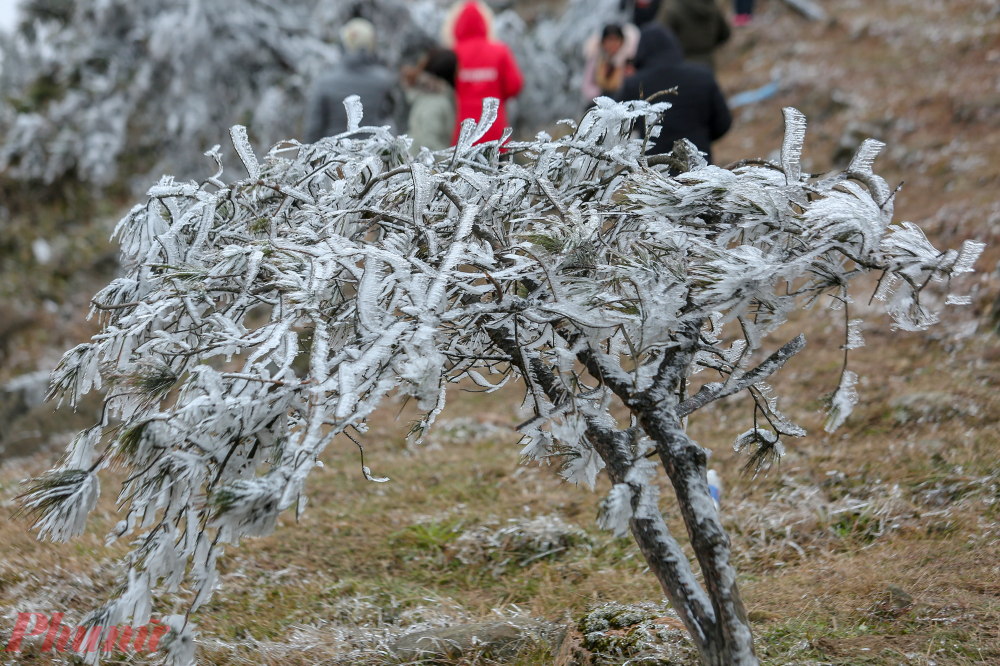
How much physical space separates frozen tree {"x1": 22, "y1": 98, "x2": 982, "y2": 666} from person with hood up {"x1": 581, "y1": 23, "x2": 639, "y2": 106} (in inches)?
215

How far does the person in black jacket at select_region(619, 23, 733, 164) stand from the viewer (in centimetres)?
543

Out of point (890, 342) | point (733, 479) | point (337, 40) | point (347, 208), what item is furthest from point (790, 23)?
point (347, 208)

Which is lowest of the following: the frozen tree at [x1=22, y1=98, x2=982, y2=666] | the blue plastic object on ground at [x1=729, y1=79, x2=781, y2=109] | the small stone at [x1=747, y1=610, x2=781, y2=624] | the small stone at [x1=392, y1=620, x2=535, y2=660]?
the blue plastic object on ground at [x1=729, y1=79, x2=781, y2=109]

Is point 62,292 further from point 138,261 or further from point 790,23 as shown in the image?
point 790,23

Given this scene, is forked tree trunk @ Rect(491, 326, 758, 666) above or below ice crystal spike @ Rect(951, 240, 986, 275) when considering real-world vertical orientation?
below

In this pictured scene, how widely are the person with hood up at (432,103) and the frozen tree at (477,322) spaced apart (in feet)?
15.0

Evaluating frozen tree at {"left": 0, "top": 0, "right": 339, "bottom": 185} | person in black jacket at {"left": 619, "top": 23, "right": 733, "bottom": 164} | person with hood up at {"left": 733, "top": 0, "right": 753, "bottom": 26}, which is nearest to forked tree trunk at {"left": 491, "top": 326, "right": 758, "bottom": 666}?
person in black jacket at {"left": 619, "top": 23, "right": 733, "bottom": 164}

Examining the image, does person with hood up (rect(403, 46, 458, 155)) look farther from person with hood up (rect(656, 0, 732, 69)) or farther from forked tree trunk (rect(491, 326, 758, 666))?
forked tree trunk (rect(491, 326, 758, 666))

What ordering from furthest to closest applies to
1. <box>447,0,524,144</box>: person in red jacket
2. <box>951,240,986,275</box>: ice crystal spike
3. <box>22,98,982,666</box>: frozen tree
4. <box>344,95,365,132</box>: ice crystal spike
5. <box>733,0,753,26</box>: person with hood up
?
<box>733,0,753,26</box>: person with hood up < <box>447,0,524,144</box>: person in red jacket < <box>344,95,365,132</box>: ice crystal spike < <box>951,240,986,275</box>: ice crystal spike < <box>22,98,982,666</box>: frozen tree

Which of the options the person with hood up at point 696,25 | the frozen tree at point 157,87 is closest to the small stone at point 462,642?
the person with hood up at point 696,25

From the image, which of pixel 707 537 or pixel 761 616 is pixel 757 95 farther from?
pixel 707 537

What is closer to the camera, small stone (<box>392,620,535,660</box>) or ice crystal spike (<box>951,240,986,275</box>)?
ice crystal spike (<box>951,240,986,275</box>)

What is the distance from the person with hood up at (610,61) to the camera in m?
7.61

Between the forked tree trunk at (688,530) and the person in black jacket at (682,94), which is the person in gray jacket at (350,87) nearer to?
the person in black jacket at (682,94)
